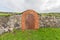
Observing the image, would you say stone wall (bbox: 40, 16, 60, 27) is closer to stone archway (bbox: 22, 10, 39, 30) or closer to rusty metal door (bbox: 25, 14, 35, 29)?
stone archway (bbox: 22, 10, 39, 30)

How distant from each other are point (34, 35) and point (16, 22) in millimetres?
4899

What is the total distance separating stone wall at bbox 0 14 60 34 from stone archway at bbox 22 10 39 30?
79cm

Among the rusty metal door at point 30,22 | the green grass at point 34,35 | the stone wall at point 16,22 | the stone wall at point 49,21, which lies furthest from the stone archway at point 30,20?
the green grass at point 34,35

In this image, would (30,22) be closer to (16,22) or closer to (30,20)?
(30,20)

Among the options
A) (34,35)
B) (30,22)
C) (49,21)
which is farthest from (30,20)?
(34,35)

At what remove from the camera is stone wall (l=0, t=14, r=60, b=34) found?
30.5m

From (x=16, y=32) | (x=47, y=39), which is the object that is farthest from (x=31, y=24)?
(x=47, y=39)

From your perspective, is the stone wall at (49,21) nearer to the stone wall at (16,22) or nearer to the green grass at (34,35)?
the stone wall at (16,22)

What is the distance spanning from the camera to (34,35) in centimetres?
2764

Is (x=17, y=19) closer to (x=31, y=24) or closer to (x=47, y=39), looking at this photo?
(x=31, y=24)

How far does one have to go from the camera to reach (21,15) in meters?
31.2

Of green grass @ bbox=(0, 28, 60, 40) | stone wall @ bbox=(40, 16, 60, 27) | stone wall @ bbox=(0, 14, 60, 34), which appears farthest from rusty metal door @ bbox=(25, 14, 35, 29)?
green grass @ bbox=(0, 28, 60, 40)

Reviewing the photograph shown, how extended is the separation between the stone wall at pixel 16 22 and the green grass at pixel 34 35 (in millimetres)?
1477

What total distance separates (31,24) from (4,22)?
4450mm
